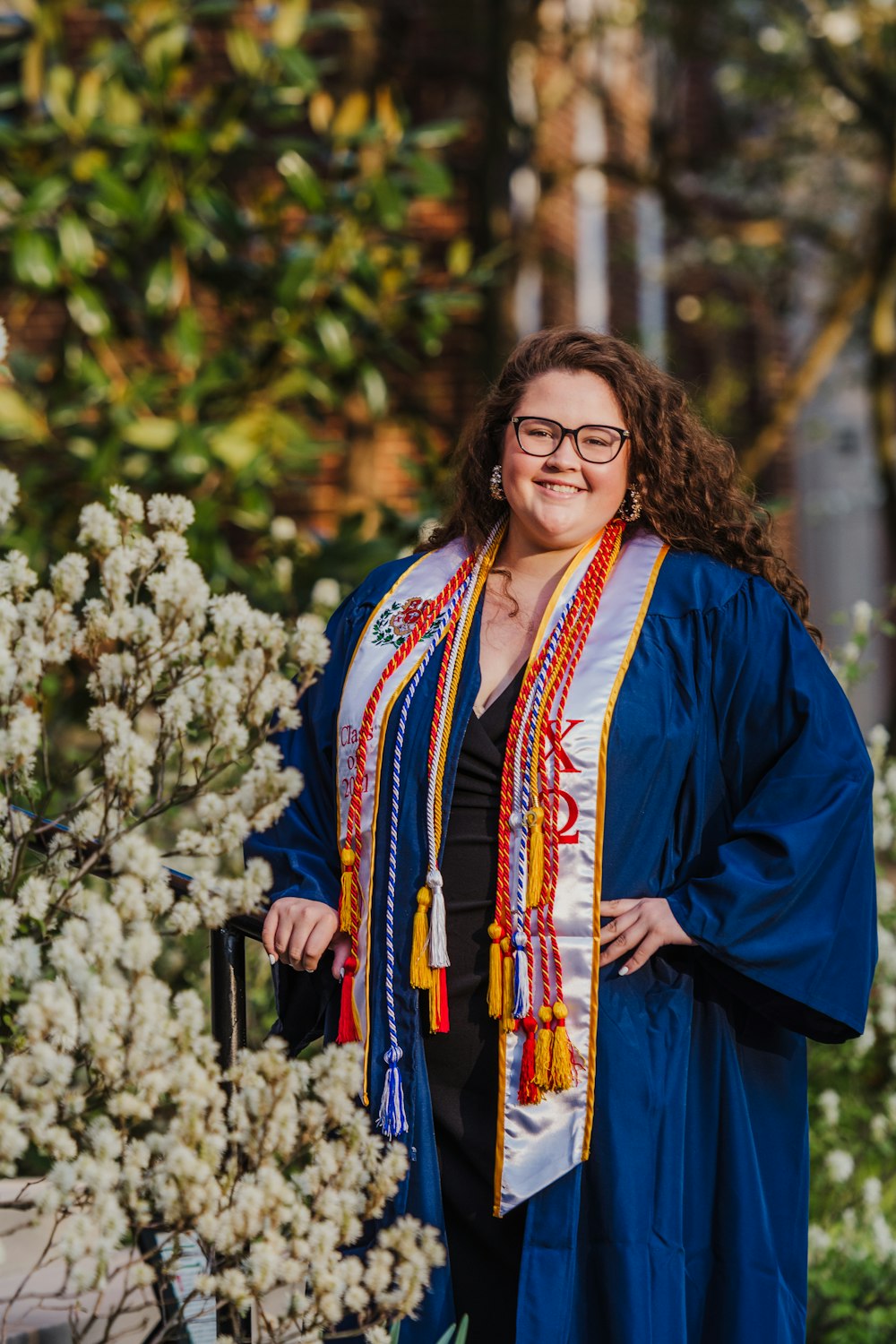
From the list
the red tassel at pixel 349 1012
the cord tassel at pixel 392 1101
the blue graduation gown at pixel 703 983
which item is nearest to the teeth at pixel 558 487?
the blue graduation gown at pixel 703 983

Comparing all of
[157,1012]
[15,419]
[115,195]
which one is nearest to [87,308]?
[115,195]

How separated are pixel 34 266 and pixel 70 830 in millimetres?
2885

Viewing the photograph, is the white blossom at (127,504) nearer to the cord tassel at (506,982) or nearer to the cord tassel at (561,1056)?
the cord tassel at (506,982)

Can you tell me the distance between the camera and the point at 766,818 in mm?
2361

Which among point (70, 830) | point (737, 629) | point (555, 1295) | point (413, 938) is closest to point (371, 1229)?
point (555, 1295)

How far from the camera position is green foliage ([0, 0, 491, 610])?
4.73 metres

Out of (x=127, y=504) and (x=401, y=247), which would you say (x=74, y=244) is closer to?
(x=401, y=247)

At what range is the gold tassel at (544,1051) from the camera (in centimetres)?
231

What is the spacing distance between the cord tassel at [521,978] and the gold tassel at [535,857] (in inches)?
2.1

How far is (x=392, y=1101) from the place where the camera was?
2357 millimetres

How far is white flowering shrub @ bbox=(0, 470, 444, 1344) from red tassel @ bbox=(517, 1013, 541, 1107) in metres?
0.29

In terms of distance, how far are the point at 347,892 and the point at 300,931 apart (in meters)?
0.10

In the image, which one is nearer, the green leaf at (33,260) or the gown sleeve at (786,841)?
the gown sleeve at (786,841)

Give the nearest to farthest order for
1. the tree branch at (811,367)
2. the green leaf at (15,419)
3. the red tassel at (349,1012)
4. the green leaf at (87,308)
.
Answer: the red tassel at (349,1012), the green leaf at (15,419), the green leaf at (87,308), the tree branch at (811,367)
